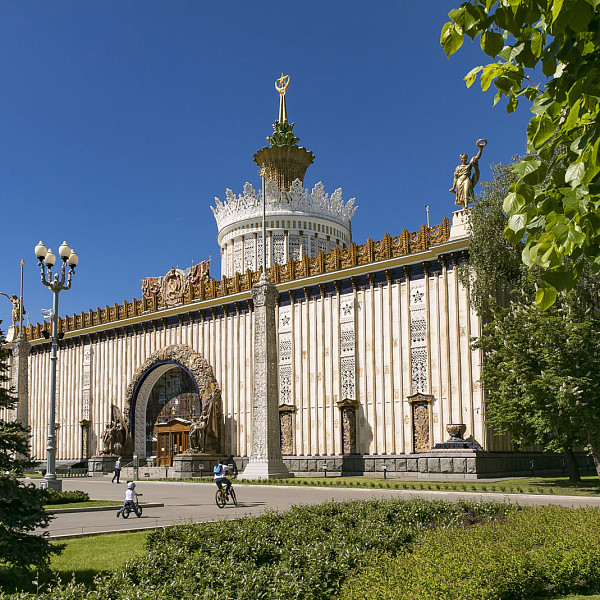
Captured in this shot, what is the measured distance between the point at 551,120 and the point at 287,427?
3899cm

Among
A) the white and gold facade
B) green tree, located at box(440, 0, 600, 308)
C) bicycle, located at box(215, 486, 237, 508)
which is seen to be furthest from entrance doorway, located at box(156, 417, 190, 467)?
green tree, located at box(440, 0, 600, 308)

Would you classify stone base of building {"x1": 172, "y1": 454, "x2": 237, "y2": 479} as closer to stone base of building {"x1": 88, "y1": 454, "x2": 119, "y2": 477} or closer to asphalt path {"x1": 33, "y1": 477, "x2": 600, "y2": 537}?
stone base of building {"x1": 88, "y1": 454, "x2": 119, "y2": 477}

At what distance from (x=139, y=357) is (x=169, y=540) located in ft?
139

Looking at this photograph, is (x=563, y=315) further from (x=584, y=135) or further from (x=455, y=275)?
(x=584, y=135)

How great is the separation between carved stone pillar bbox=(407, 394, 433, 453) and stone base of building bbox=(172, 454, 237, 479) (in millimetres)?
13029

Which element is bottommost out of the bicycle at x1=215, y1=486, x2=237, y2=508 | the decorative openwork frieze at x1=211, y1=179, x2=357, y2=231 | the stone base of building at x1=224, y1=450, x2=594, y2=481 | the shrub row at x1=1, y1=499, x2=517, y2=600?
the stone base of building at x1=224, y1=450, x2=594, y2=481

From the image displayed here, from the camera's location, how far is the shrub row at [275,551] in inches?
333

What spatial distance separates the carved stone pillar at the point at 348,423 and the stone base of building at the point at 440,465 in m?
0.57

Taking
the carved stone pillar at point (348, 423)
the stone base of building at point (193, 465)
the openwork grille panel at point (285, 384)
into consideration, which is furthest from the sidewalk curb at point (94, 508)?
the stone base of building at point (193, 465)

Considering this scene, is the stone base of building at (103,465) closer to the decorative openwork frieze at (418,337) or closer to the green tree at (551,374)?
the decorative openwork frieze at (418,337)

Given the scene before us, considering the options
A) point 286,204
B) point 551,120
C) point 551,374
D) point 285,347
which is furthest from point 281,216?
point 551,120

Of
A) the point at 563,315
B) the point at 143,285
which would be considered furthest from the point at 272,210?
the point at 563,315

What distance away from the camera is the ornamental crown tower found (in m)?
55.1

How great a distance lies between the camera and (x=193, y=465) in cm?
4353
